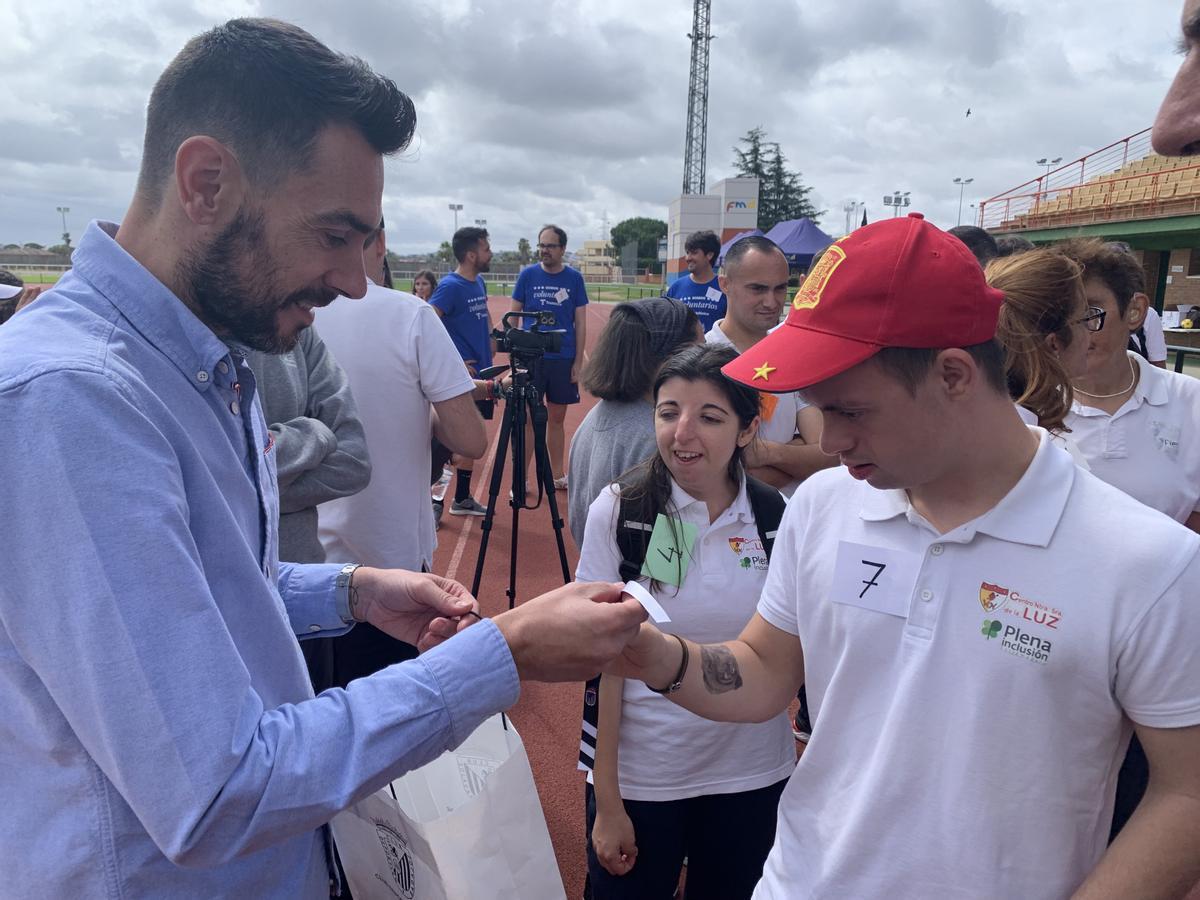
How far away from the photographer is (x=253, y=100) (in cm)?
114

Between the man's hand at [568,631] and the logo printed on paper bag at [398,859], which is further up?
the man's hand at [568,631]

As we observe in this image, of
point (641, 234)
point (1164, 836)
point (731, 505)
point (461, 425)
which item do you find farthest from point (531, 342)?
point (641, 234)

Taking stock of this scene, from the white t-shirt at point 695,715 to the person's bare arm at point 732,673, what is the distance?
46cm

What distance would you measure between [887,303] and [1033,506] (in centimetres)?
41

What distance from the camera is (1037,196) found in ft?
98.1

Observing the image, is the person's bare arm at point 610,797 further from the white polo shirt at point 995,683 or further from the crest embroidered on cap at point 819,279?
the crest embroidered on cap at point 819,279

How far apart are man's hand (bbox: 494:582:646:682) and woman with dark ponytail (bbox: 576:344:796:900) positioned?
0.84 metres

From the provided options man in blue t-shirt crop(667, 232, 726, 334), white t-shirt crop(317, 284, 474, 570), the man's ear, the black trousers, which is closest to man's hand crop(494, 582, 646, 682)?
the man's ear

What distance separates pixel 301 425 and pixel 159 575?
1529mm

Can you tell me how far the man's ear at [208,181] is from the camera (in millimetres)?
1112

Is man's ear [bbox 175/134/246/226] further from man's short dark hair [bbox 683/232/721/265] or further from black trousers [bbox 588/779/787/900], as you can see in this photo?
man's short dark hair [bbox 683/232/721/265]

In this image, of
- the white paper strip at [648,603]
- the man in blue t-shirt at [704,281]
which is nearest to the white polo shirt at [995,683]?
the white paper strip at [648,603]

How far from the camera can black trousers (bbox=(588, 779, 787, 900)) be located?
Result: 86.7 inches

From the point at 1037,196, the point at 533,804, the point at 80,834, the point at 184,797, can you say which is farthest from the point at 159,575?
the point at 1037,196
